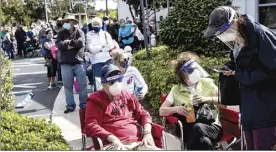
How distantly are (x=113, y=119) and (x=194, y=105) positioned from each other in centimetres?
73

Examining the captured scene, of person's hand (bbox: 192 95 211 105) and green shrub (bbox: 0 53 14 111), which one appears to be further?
green shrub (bbox: 0 53 14 111)

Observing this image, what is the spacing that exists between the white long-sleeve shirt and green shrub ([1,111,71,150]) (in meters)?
3.53

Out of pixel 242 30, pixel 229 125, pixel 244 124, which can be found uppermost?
pixel 242 30

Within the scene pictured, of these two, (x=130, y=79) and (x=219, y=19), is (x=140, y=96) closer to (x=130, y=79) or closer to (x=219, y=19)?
(x=130, y=79)

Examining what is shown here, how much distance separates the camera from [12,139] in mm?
3377

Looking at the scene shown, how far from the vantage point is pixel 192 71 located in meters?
4.02

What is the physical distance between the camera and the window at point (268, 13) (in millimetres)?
9602

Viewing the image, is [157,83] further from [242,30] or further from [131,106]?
[242,30]

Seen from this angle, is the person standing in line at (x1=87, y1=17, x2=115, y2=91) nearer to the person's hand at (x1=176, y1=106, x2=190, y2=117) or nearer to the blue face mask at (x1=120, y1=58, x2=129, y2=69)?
the blue face mask at (x1=120, y1=58, x2=129, y2=69)

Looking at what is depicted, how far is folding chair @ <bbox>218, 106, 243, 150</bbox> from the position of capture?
409 centimetres

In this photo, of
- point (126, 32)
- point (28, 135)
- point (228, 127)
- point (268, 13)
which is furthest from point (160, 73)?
point (126, 32)

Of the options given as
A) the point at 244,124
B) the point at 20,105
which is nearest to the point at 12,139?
the point at 244,124

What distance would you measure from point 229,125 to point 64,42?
3677mm

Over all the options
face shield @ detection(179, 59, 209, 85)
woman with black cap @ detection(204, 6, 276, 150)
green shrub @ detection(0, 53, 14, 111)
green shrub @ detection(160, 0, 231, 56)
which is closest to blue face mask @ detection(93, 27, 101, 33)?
green shrub @ detection(160, 0, 231, 56)
